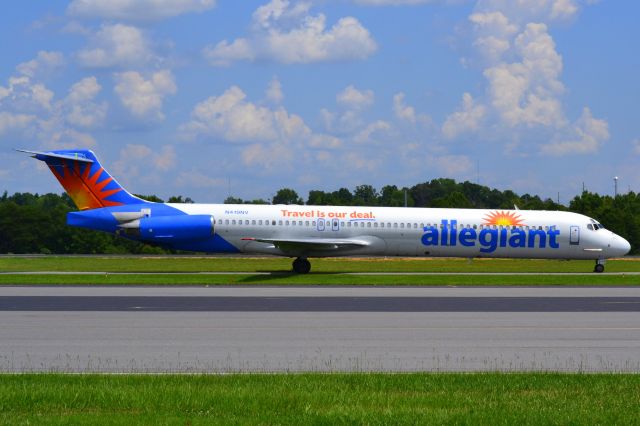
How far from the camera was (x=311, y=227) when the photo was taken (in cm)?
4172

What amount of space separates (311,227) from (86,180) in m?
10.6

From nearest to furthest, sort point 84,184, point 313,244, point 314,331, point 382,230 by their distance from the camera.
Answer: point 314,331 → point 313,244 → point 84,184 → point 382,230

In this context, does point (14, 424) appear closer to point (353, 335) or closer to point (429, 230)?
point (353, 335)

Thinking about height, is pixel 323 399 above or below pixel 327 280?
below

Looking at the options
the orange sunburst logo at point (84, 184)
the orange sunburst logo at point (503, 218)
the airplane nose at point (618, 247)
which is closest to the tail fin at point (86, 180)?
the orange sunburst logo at point (84, 184)

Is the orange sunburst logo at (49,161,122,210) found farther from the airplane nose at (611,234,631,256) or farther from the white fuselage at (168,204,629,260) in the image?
the airplane nose at (611,234,631,256)

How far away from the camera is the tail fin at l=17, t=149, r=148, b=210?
40.8 metres

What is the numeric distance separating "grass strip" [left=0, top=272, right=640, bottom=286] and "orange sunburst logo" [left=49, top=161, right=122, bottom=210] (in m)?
5.20

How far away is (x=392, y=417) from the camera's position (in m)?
9.91

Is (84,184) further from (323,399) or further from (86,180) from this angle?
(323,399)

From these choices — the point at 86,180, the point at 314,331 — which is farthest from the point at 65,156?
the point at 314,331

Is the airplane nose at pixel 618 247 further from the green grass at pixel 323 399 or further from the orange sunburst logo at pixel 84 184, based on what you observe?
the green grass at pixel 323 399

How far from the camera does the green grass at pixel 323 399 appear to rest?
32.4 feet

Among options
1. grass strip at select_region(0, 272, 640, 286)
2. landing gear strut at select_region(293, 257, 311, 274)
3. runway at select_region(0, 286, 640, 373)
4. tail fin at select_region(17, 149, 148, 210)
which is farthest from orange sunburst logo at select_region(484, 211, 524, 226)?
tail fin at select_region(17, 149, 148, 210)
